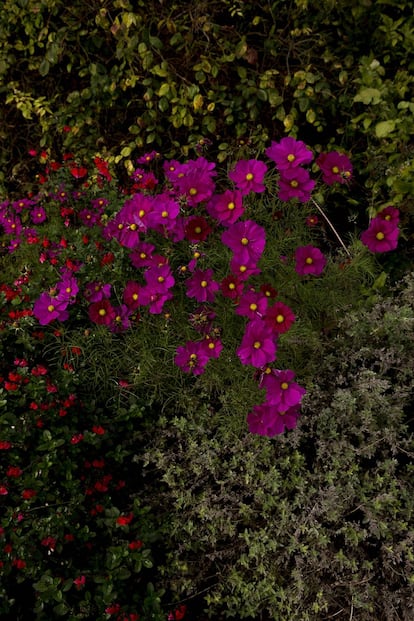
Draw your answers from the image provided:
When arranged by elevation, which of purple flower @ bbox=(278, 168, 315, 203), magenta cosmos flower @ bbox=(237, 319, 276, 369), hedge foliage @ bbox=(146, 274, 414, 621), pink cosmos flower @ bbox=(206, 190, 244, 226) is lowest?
hedge foliage @ bbox=(146, 274, 414, 621)

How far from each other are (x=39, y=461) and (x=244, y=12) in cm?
248

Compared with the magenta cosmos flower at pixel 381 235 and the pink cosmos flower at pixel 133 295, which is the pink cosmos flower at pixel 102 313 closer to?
the pink cosmos flower at pixel 133 295

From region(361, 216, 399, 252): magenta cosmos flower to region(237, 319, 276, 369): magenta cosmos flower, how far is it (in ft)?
1.52

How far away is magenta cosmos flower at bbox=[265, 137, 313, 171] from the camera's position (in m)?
2.00

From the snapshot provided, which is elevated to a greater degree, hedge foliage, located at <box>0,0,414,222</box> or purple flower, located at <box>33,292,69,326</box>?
hedge foliage, located at <box>0,0,414,222</box>

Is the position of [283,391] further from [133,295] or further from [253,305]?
[133,295]

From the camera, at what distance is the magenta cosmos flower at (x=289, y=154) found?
200 cm

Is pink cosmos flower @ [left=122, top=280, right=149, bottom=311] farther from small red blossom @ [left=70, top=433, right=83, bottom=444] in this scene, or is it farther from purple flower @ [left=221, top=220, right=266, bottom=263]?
small red blossom @ [left=70, top=433, right=83, bottom=444]

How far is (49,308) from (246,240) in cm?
84

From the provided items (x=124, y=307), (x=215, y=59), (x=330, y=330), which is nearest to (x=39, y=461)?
(x=124, y=307)

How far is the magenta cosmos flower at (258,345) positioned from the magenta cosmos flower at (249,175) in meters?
0.47

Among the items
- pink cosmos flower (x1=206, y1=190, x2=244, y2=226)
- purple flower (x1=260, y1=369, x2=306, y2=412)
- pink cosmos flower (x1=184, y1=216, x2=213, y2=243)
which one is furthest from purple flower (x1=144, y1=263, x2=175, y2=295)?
purple flower (x1=260, y1=369, x2=306, y2=412)

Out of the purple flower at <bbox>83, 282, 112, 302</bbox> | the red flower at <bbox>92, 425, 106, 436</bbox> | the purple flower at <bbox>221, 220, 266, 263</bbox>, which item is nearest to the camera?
the purple flower at <bbox>221, 220, 266, 263</bbox>

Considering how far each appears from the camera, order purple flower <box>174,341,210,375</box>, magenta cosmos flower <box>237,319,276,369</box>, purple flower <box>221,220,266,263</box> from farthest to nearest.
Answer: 1. purple flower <box>174,341,210,375</box>
2. purple flower <box>221,220,266,263</box>
3. magenta cosmos flower <box>237,319,276,369</box>
